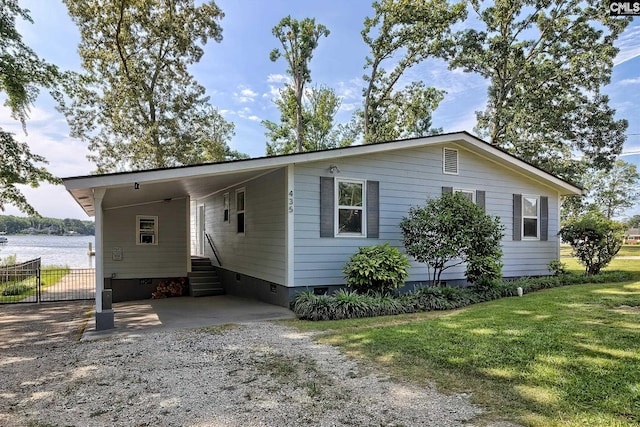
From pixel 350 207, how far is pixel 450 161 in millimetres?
3357

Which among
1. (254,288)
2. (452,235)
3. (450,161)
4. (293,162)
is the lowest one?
(254,288)

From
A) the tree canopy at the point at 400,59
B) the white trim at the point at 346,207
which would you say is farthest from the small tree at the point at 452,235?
the tree canopy at the point at 400,59

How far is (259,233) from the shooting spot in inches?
374

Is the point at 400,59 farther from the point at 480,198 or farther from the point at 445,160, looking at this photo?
the point at 480,198

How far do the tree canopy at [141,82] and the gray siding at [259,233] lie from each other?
9796 millimetres

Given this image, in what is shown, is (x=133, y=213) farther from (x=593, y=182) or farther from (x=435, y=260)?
(x=593, y=182)

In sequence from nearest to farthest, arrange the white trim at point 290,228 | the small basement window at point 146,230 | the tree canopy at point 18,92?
the white trim at point 290,228 → the tree canopy at point 18,92 → the small basement window at point 146,230

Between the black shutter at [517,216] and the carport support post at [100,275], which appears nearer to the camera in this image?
the carport support post at [100,275]

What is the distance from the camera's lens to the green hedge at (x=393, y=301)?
7250 millimetres

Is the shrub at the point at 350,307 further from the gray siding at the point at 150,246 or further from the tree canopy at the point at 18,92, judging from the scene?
the tree canopy at the point at 18,92

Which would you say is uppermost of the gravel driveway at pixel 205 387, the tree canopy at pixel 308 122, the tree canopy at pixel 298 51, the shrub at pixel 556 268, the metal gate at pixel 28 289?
the tree canopy at pixel 298 51

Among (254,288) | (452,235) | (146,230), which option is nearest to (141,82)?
(146,230)

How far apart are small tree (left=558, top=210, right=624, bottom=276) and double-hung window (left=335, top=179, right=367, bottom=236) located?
696cm

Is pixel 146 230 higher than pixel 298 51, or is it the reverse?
pixel 298 51
